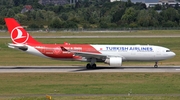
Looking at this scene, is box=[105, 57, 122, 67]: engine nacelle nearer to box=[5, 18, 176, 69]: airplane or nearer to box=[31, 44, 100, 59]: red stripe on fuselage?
box=[5, 18, 176, 69]: airplane

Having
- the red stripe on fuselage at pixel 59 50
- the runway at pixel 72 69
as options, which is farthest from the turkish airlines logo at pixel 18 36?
the runway at pixel 72 69

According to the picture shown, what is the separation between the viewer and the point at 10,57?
240 ft

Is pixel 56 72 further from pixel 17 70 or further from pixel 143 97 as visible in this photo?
pixel 143 97

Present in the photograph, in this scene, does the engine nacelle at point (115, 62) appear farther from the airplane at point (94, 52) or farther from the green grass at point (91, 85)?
the green grass at point (91, 85)

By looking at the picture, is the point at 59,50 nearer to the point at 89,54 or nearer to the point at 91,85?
the point at 89,54

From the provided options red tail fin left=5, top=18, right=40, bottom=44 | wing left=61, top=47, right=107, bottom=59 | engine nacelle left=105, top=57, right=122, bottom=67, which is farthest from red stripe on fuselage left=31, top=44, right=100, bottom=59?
engine nacelle left=105, top=57, right=122, bottom=67

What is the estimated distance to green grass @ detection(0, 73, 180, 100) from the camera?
4028 cm

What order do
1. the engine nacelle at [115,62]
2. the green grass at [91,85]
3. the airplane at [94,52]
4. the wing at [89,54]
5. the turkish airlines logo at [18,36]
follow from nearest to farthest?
the green grass at [91,85], the engine nacelle at [115,62], the wing at [89,54], the airplane at [94,52], the turkish airlines logo at [18,36]

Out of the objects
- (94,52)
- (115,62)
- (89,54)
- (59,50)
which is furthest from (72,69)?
(115,62)

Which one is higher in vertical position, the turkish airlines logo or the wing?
the turkish airlines logo

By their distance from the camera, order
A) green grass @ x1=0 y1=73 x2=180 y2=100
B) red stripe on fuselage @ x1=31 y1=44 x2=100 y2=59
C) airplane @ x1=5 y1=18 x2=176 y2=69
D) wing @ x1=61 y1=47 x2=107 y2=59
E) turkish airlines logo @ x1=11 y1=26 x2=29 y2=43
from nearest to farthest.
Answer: green grass @ x1=0 y1=73 x2=180 y2=100 → wing @ x1=61 y1=47 x2=107 y2=59 → airplane @ x1=5 y1=18 x2=176 y2=69 → red stripe on fuselage @ x1=31 y1=44 x2=100 y2=59 → turkish airlines logo @ x1=11 y1=26 x2=29 y2=43

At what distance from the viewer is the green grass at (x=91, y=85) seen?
40.3m

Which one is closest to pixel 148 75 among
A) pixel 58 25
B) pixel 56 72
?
pixel 56 72

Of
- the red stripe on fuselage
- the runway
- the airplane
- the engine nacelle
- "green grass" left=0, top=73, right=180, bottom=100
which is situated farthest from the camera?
the red stripe on fuselage
